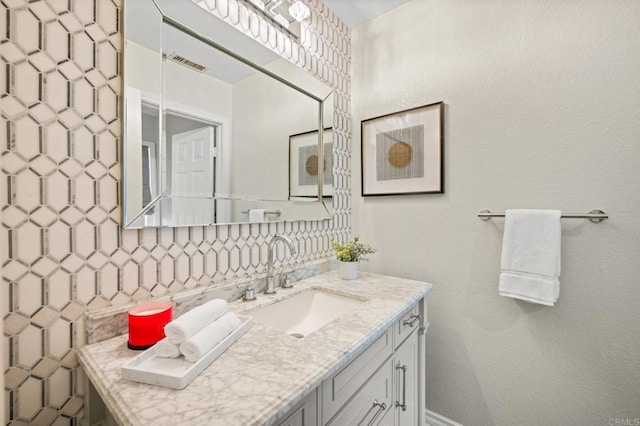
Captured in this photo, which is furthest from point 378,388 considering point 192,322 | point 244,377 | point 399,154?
point 399,154

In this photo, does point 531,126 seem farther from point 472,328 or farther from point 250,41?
point 250,41

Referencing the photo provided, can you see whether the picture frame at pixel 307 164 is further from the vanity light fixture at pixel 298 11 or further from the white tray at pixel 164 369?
→ the white tray at pixel 164 369

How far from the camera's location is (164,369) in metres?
0.64

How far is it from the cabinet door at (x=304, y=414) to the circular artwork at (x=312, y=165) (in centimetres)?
112

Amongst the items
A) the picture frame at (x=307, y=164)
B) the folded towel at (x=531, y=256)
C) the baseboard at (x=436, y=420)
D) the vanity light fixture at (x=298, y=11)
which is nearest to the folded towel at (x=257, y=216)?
the picture frame at (x=307, y=164)

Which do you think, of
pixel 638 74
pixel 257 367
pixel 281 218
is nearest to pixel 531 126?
pixel 638 74

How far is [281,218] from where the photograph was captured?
4.65 feet

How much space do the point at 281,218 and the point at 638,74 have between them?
61.2 inches

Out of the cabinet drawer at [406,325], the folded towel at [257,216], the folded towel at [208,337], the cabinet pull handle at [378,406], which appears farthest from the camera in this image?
the folded towel at [257,216]

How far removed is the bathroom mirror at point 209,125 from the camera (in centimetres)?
90

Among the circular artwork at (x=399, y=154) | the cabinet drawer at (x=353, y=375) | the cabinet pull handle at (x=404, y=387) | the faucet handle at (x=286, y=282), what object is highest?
the circular artwork at (x=399, y=154)

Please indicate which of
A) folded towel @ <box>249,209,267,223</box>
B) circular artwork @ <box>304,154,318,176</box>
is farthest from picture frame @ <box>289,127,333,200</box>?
folded towel @ <box>249,209,267,223</box>

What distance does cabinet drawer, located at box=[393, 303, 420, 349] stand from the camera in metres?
1.12

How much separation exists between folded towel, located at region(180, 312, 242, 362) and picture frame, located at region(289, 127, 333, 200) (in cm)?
77
